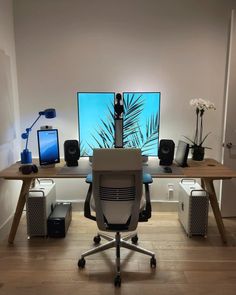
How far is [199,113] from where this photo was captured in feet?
10.6

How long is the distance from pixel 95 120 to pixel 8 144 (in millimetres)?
1009

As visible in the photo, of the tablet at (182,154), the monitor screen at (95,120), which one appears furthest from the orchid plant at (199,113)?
the monitor screen at (95,120)

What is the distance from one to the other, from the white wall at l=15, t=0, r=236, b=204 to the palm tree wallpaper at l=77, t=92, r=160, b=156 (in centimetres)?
10

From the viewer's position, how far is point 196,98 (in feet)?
10.5

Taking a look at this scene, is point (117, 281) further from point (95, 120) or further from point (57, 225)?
point (95, 120)

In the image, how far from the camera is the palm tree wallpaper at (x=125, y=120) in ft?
10.5

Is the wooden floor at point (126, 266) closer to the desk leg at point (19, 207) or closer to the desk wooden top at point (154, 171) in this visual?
the desk leg at point (19, 207)

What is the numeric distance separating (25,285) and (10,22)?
2644 millimetres

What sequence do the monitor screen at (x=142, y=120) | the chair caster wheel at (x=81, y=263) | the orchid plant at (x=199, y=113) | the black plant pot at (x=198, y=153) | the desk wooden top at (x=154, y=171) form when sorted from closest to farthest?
the chair caster wheel at (x=81, y=263), the desk wooden top at (x=154, y=171), the orchid plant at (x=199, y=113), the black plant pot at (x=198, y=153), the monitor screen at (x=142, y=120)

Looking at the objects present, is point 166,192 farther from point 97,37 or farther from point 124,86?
point 97,37

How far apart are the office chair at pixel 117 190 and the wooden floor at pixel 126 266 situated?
0.65 ft

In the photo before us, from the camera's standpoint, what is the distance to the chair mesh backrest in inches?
75.8

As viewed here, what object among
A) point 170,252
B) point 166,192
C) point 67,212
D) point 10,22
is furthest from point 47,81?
point 170,252

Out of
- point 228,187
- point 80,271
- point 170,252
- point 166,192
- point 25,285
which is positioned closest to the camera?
point 25,285
